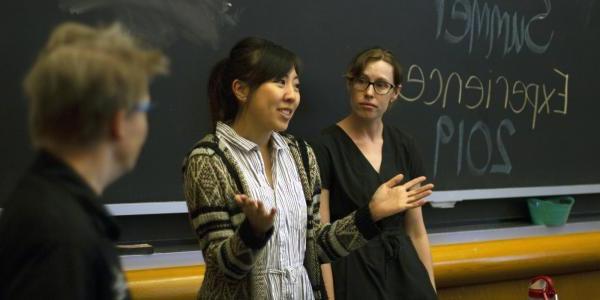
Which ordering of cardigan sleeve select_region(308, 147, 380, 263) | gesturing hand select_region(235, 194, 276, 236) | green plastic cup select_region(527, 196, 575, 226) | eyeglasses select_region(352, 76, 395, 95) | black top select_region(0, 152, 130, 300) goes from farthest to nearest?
green plastic cup select_region(527, 196, 575, 226)
eyeglasses select_region(352, 76, 395, 95)
cardigan sleeve select_region(308, 147, 380, 263)
gesturing hand select_region(235, 194, 276, 236)
black top select_region(0, 152, 130, 300)

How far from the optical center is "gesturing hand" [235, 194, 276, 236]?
4.86 ft

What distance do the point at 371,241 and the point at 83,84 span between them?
1520 millimetres

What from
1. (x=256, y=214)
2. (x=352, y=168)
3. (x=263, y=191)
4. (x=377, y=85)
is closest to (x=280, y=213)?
(x=263, y=191)

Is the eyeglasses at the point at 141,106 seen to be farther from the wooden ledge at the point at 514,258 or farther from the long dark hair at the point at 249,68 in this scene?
the wooden ledge at the point at 514,258

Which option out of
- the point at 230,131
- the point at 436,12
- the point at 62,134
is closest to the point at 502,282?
the point at 436,12

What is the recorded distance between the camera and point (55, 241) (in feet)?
2.96

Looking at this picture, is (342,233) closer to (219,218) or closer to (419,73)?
(219,218)

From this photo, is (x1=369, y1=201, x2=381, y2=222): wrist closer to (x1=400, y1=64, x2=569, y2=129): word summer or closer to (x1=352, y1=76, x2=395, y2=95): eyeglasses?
(x1=352, y1=76, x2=395, y2=95): eyeglasses

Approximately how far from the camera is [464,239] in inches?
125

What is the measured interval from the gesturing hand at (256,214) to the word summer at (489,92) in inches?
61.6


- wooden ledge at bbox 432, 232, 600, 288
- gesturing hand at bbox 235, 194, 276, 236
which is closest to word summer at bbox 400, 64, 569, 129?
wooden ledge at bbox 432, 232, 600, 288

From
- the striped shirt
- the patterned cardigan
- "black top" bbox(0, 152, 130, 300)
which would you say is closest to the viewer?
"black top" bbox(0, 152, 130, 300)

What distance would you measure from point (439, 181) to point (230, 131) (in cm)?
147

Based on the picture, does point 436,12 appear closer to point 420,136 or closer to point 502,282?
point 420,136
